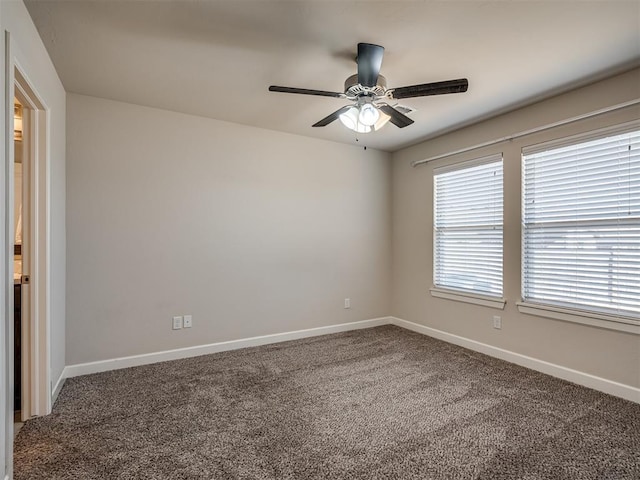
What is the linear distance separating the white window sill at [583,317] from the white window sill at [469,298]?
207mm

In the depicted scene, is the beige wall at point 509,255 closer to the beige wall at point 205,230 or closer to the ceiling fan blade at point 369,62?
the beige wall at point 205,230

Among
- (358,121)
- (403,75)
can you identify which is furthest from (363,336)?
(403,75)

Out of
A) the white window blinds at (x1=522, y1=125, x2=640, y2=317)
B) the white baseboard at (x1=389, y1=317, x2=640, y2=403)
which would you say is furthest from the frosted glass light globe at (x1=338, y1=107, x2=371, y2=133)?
the white baseboard at (x1=389, y1=317, x2=640, y2=403)

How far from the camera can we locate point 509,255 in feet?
11.0

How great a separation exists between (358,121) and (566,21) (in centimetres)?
139

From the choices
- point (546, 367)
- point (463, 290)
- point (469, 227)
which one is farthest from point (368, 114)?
point (546, 367)

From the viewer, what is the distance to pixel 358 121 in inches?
104

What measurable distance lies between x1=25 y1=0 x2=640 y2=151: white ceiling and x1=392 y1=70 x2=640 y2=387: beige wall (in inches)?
7.7

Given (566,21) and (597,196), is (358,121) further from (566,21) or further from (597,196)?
(597,196)

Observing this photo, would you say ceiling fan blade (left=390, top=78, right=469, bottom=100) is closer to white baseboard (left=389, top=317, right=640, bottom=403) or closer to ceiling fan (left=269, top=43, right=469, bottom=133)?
ceiling fan (left=269, top=43, right=469, bottom=133)

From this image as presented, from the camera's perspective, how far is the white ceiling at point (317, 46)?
1887mm

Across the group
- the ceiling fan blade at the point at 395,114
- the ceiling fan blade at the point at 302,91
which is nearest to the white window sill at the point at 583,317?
the ceiling fan blade at the point at 395,114

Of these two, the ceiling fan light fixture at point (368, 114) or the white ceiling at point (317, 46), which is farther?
the ceiling fan light fixture at point (368, 114)

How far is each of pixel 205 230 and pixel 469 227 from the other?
2947mm
